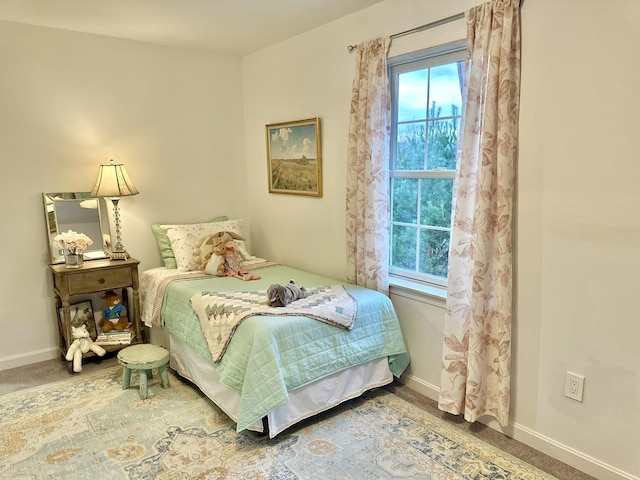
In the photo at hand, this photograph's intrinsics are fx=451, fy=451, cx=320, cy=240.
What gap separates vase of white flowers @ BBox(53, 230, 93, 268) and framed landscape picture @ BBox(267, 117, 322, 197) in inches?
59.4

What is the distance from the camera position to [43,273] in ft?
10.7

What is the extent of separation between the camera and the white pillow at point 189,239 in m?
3.39

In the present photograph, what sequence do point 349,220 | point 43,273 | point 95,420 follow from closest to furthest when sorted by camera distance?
point 95,420 → point 349,220 → point 43,273

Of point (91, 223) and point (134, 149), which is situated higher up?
point (134, 149)

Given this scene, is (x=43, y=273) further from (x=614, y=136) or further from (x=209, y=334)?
(x=614, y=136)

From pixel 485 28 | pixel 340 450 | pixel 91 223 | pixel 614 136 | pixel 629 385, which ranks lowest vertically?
pixel 340 450

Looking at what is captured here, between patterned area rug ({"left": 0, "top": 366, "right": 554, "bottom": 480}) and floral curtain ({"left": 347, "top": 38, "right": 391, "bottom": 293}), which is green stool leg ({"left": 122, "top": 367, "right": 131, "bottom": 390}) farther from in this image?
floral curtain ({"left": 347, "top": 38, "right": 391, "bottom": 293})

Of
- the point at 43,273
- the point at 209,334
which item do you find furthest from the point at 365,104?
the point at 43,273

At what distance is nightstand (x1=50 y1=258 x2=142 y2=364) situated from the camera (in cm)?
303

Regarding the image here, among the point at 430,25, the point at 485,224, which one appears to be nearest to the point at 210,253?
the point at 485,224

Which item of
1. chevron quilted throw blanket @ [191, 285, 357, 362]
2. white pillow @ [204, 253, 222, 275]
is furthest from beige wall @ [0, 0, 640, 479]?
white pillow @ [204, 253, 222, 275]

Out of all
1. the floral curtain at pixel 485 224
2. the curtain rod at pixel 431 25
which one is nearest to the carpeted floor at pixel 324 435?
the floral curtain at pixel 485 224

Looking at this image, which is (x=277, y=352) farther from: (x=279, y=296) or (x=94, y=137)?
(x=94, y=137)

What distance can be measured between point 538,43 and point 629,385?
4.91 ft
